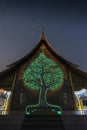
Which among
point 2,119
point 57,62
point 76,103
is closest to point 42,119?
point 2,119

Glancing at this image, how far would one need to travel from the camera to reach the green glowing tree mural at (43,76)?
787 inches

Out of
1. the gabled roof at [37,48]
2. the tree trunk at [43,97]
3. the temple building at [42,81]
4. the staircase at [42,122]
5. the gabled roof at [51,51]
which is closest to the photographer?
the staircase at [42,122]

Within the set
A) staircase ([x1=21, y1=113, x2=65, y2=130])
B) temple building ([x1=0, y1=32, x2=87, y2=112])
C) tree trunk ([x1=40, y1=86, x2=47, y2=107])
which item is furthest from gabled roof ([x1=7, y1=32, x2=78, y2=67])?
staircase ([x1=21, y1=113, x2=65, y2=130])

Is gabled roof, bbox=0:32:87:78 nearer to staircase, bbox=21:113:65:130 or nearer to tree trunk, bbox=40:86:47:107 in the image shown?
tree trunk, bbox=40:86:47:107

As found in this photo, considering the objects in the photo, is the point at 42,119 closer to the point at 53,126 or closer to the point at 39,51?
the point at 53,126

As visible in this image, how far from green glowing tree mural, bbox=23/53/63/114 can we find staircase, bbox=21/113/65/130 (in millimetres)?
6280

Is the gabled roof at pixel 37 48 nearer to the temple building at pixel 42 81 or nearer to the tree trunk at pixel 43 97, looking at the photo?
the temple building at pixel 42 81

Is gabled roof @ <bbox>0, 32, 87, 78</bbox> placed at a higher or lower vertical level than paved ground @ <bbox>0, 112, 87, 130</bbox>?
higher

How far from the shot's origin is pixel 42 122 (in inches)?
498

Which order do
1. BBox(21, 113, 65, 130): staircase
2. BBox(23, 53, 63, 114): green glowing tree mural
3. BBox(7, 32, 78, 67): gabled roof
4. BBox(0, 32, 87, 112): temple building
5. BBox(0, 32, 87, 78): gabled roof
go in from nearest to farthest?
BBox(21, 113, 65, 130): staircase, BBox(0, 32, 87, 112): temple building, BBox(23, 53, 63, 114): green glowing tree mural, BBox(0, 32, 87, 78): gabled roof, BBox(7, 32, 78, 67): gabled roof

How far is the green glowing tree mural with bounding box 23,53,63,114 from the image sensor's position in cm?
1999

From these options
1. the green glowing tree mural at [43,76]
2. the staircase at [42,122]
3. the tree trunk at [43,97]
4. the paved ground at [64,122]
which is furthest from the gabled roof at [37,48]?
the paved ground at [64,122]

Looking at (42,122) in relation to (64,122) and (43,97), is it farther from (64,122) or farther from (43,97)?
(43,97)

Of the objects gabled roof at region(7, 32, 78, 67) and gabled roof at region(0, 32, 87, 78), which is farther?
gabled roof at region(7, 32, 78, 67)
